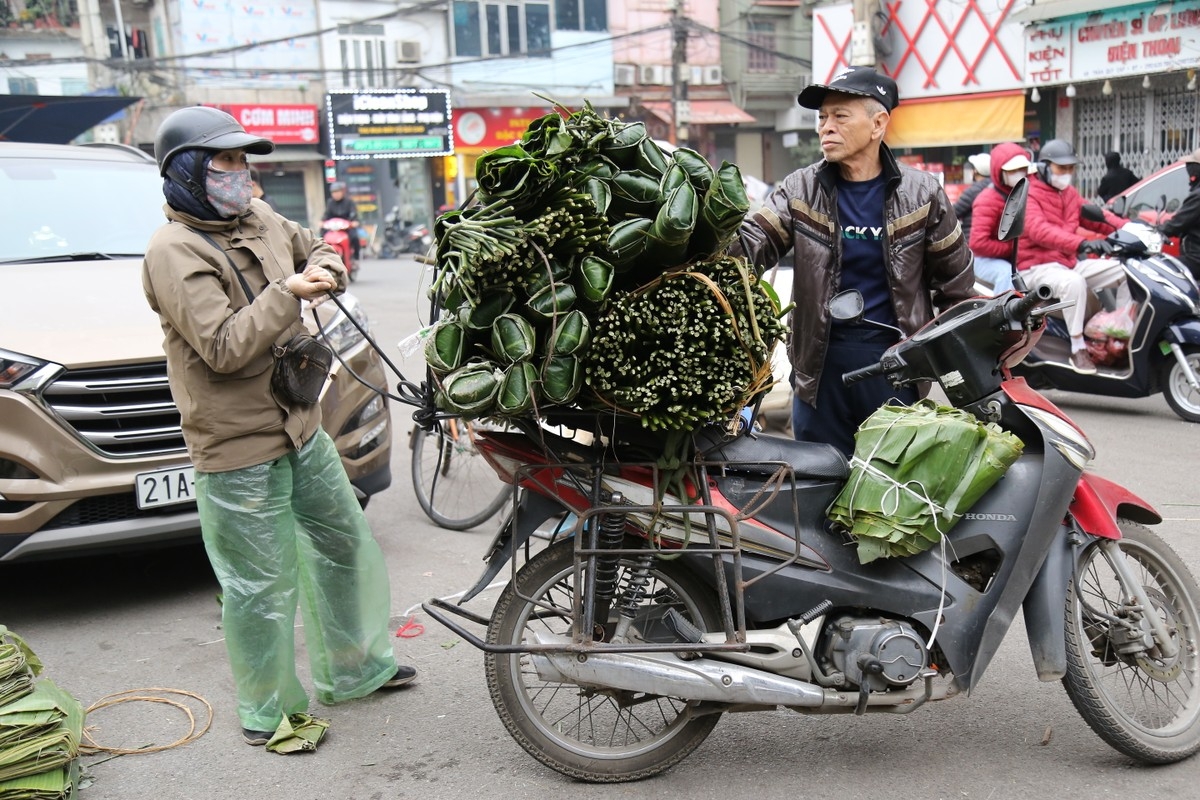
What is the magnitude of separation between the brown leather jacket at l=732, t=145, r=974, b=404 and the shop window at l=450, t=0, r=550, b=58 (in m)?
32.5

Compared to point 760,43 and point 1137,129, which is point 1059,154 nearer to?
point 1137,129

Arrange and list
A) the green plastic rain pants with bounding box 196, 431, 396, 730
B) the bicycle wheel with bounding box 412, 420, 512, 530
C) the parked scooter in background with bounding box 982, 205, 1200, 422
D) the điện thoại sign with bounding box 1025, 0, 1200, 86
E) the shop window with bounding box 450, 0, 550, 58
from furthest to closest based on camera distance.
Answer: the shop window with bounding box 450, 0, 550, 58 < the điện thoại sign with bounding box 1025, 0, 1200, 86 < the parked scooter in background with bounding box 982, 205, 1200, 422 < the bicycle wheel with bounding box 412, 420, 512, 530 < the green plastic rain pants with bounding box 196, 431, 396, 730

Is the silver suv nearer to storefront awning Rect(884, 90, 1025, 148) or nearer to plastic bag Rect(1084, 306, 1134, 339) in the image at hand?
plastic bag Rect(1084, 306, 1134, 339)

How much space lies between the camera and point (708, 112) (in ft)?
119

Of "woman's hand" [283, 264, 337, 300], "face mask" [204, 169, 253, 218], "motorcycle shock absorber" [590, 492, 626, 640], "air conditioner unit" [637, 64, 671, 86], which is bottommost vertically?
"motorcycle shock absorber" [590, 492, 626, 640]

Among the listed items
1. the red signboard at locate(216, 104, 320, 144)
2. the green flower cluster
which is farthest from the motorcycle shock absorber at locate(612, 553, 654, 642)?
the red signboard at locate(216, 104, 320, 144)

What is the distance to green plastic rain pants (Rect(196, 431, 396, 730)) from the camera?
3.44 meters

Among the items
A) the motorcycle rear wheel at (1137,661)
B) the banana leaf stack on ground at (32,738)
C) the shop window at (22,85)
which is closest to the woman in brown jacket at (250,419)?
the banana leaf stack on ground at (32,738)

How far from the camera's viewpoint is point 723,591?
2.99 metres

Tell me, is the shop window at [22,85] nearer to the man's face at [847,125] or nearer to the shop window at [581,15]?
the shop window at [581,15]

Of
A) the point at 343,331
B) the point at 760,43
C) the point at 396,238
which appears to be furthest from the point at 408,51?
the point at 343,331

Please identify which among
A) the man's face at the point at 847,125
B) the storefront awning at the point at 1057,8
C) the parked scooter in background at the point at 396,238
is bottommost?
the parked scooter in background at the point at 396,238

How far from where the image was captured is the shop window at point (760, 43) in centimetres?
3716

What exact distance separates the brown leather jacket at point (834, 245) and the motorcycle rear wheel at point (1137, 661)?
1.03 metres
